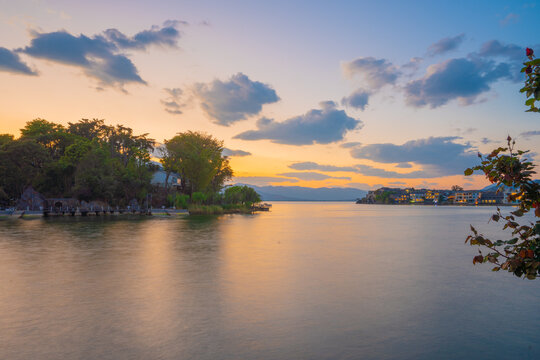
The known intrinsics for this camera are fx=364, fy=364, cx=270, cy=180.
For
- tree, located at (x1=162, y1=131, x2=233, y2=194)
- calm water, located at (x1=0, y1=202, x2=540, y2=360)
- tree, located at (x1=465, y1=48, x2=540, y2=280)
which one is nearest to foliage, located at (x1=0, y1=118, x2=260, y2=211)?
tree, located at (x1=162, y1=131, x2=233, y2=194)

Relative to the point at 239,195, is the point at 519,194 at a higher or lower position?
lower

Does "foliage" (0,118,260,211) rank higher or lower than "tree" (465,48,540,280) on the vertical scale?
higher

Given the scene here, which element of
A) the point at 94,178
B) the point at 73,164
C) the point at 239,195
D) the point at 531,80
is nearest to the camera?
the point at 531,80

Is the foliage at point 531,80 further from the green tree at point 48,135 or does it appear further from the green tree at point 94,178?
the green tree at point 48,135

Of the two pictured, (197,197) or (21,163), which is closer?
(21,163)

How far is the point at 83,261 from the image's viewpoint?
68.8ft

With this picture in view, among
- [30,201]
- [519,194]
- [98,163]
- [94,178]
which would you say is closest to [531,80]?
[519,194]

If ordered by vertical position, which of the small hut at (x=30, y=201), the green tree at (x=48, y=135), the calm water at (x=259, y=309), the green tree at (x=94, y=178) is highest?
the green tree at (x=48, y=135)

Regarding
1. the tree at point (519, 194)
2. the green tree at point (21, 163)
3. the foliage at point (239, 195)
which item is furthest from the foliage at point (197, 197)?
the tree at point (519, 194)

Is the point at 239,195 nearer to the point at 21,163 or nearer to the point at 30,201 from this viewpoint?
the point at 30,201

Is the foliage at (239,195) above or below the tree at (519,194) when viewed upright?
above

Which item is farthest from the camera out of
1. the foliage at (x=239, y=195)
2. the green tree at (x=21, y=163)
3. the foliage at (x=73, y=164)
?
the foliage at (x=239, y=195)

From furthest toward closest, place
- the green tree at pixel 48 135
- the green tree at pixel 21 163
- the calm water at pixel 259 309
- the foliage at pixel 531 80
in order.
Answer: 1. the green tree at pixel 48 135
2. the green tree at pixel 21 163
3. the calm water at pixel 259 309
4. the foliage at pixel 531 80

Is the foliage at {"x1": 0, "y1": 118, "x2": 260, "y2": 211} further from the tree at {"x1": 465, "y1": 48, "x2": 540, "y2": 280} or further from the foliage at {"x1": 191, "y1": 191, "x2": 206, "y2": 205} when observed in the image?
the tree at {"x1": 465, "y1": 48, "x2": 540, "y2": 280}
